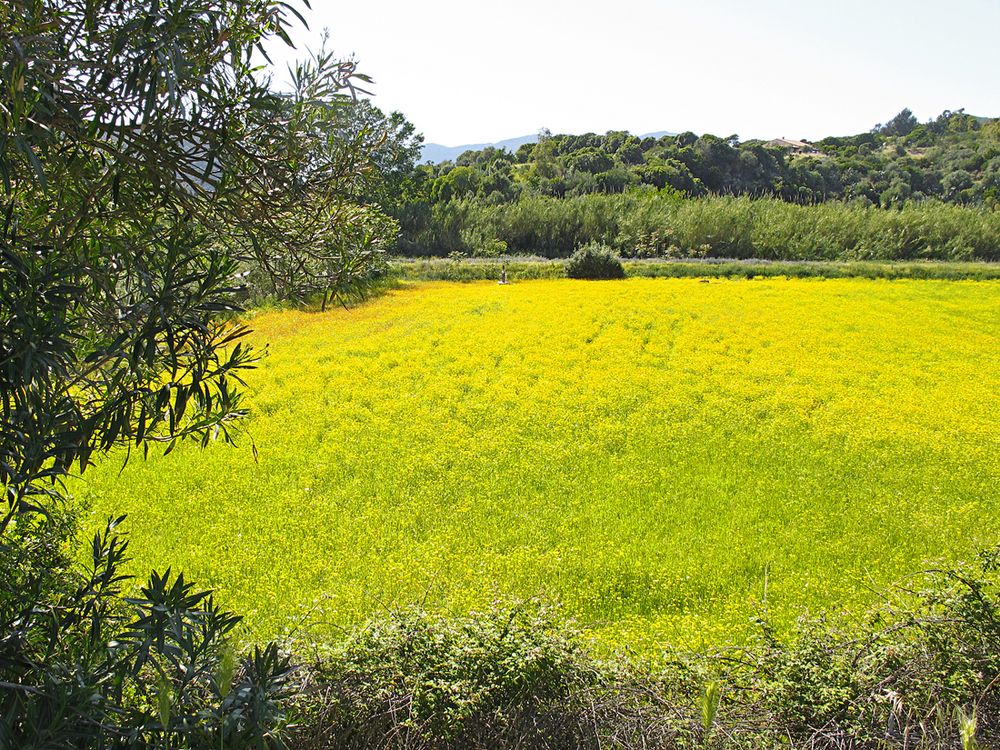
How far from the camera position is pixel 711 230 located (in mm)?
40000

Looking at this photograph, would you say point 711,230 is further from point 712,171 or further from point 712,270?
point 712,171

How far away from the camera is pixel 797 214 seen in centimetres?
4125

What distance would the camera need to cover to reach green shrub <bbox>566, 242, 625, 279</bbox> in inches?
1208

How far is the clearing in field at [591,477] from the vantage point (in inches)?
265

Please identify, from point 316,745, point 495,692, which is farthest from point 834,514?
point 316,745

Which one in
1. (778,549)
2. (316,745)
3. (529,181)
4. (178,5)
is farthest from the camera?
(529,181)

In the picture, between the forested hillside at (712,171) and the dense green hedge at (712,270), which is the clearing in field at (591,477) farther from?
the forested hillside at (712,171)

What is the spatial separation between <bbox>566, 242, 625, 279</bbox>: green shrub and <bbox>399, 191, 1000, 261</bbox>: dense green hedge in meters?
9.29

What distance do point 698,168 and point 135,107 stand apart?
69.7 m

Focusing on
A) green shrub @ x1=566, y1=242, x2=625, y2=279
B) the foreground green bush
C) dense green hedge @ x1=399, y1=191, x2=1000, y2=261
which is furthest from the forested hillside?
the foreground green bush

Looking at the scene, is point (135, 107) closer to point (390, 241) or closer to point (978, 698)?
point (390, 241)

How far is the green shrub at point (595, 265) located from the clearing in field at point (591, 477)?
12007 mm

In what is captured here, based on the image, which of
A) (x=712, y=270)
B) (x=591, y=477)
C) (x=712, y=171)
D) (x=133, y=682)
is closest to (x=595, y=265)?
(x=712, y=270)

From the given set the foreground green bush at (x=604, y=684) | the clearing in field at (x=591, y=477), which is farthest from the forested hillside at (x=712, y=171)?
the foreground green bush at (x=604, y=684)
